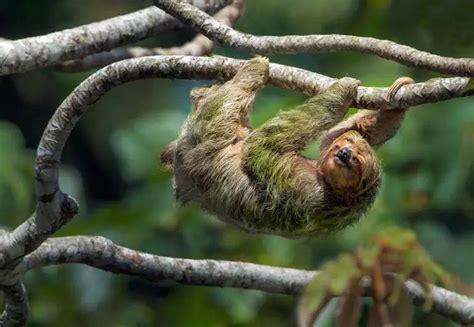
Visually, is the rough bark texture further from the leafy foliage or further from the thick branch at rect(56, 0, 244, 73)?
the thick branch at rect(56, 0, 244, 73)

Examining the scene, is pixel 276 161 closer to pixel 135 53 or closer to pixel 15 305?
pixel 15 305

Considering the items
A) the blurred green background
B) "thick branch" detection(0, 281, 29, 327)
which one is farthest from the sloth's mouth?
the blurred green background

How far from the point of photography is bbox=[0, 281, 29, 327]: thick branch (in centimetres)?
411

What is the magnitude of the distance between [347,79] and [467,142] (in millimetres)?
3126

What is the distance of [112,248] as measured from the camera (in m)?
4.17

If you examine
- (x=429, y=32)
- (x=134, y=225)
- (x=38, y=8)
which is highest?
(x=429, y=32)

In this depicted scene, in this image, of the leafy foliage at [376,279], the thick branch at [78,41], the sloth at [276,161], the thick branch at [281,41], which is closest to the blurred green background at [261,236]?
the thick branch at [78,41]

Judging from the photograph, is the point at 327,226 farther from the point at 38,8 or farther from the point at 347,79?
the point at 38,8

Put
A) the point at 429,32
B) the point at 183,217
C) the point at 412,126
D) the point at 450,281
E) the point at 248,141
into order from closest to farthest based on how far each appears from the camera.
Answer: the point at 450,281 → the point at 248,141 → the point at 429,32 → the point at 183,217 → the point at 412,126

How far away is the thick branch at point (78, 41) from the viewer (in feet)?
14.0

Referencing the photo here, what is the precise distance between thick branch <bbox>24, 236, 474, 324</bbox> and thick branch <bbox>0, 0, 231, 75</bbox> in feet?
1.93

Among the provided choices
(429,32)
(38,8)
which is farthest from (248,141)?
(38,8)

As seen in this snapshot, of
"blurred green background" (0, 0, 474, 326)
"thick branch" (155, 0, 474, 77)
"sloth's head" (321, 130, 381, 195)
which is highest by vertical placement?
"thick branch" (155, 0, 474, 77)

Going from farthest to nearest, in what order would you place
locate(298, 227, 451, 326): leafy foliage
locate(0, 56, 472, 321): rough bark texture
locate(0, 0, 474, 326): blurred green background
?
locate(0, 0, 474, 326): blurred green background
locate(0, 56, 472, 321): rough bark texture
locate(298, 227, 451, 326): leafy foliage
